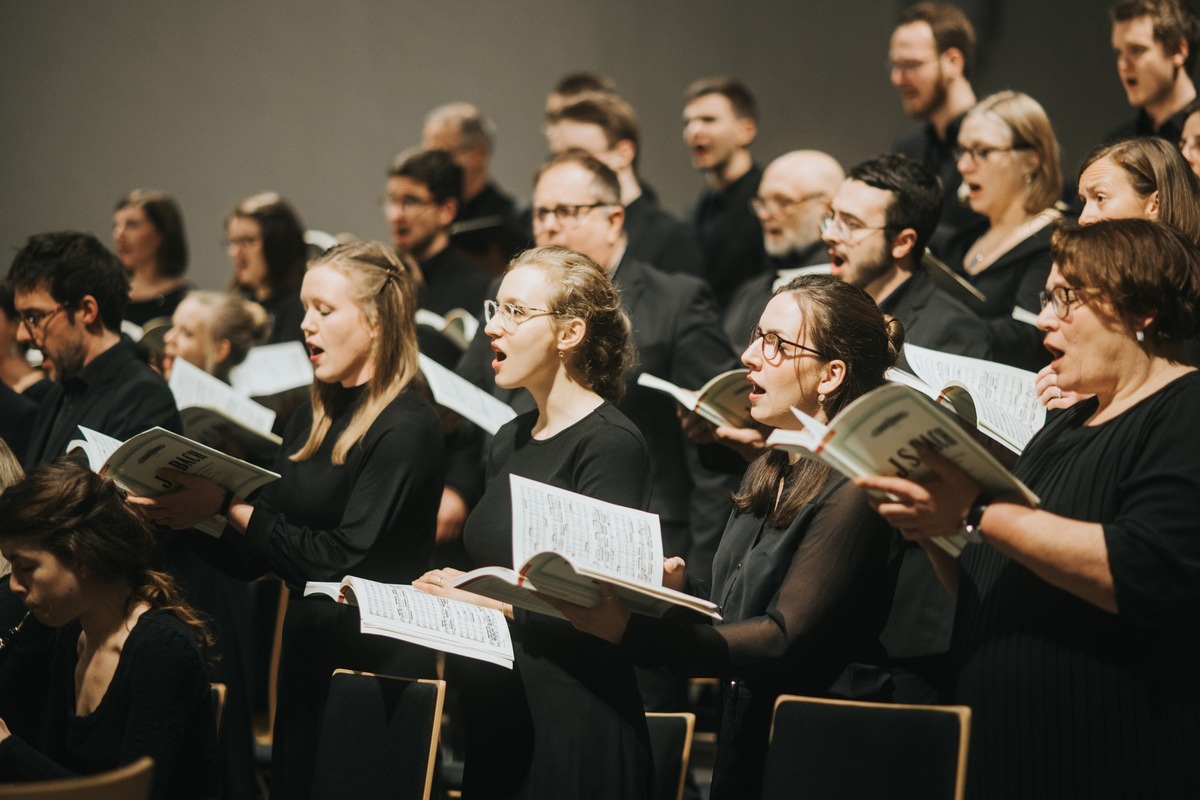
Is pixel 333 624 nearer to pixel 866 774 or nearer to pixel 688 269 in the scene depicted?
pixel 866 774

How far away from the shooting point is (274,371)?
14.0 feet

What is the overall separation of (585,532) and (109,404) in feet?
5.97

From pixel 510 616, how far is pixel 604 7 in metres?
5.29

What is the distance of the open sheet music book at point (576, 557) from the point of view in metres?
2.07

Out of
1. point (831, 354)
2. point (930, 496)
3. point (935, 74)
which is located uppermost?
point (935, 74)

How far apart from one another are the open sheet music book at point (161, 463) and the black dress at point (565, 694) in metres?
0.63

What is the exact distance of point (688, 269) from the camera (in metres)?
4.95

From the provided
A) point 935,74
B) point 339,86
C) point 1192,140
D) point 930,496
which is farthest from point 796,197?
point 339,86

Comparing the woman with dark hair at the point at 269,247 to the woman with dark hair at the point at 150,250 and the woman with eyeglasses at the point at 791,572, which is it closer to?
the woman with dark hair at the point at 150,250

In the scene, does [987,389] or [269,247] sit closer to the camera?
[987,389]

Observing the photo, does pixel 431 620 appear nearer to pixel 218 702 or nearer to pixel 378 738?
pixel 378 738

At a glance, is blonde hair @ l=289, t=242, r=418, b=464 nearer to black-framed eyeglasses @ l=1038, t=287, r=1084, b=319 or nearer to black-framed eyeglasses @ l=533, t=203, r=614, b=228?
black-framed eyeglasses @ l=533, t=203, r=614, b=228

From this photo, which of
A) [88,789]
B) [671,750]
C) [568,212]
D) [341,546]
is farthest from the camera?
[568,212]

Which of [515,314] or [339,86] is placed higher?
[339,86]
